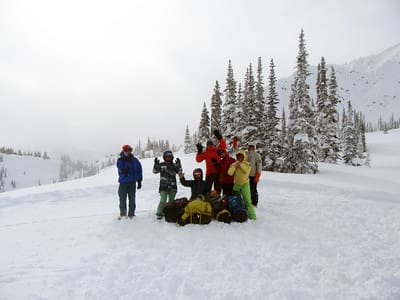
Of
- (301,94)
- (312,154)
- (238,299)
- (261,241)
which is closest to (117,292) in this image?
(238,299)

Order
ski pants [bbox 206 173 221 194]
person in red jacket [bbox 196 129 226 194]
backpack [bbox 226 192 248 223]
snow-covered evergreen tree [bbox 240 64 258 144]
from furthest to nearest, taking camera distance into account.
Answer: snow-covered evergreen tree [bbox 240 64 258 144]
ski pants [bbox 206 173 221 194]
person in red jacket [bbox 196 129 226 194]
backpack [bbox 226 192 248 223]

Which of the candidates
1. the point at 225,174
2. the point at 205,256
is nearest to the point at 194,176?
the point at 225,174

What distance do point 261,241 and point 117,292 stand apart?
154 inches

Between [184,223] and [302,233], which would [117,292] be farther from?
[302,233]

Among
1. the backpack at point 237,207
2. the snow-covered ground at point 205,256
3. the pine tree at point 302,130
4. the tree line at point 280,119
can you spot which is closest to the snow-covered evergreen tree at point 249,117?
the tree line at point 280,119

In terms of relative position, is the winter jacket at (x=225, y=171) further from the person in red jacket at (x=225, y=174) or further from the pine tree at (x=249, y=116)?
the pine tree at (x=249, y=116)

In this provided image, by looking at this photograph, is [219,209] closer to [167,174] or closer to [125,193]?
[167,174]

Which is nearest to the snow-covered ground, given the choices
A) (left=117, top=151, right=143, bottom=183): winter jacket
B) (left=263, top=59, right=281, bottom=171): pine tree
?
(left=117, top=151, right=143, bottom=183): winter jacket

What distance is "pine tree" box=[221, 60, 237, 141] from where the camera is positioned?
1378 inches

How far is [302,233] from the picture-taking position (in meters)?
7.93

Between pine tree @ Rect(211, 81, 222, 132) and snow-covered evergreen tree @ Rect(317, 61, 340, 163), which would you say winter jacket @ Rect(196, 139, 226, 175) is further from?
pine tree @ Rect(211, 81, 222, 132)

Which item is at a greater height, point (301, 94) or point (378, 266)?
point (301, 94)

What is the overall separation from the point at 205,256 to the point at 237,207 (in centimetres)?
279

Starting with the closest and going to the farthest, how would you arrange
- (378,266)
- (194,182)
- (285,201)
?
(378,266), (194,182), (285,201)
